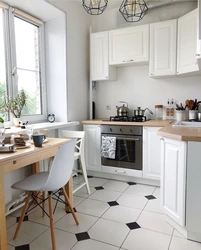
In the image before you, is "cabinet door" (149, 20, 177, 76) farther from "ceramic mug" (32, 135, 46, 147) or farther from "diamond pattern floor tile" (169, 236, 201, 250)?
"diamond pattern floor tile" (169, 236, 201, 250)

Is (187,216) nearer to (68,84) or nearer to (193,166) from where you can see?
(193,166)

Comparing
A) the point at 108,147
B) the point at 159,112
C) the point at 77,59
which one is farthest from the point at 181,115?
the point at 77,59

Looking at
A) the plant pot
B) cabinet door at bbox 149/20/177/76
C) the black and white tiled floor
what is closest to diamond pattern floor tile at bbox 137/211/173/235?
the black and white tiled floor

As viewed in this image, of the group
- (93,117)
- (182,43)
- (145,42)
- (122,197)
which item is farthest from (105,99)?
(122,197)

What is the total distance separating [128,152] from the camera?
307 cm

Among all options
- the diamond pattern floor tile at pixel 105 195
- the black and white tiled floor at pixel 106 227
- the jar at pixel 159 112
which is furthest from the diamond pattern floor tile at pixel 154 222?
the jar at pixel 159 112

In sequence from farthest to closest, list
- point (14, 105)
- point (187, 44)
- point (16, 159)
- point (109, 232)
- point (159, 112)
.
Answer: point (159, 112) → point (187, 44) → point (14, 105) → point (109, 232) → point (16, 159)

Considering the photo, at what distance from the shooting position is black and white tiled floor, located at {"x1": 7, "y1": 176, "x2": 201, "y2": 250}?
1744 millimetres

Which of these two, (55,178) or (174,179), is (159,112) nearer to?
(174,179)

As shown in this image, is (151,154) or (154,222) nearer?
(154,222)

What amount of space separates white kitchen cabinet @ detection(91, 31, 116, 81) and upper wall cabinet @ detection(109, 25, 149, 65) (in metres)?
0.09

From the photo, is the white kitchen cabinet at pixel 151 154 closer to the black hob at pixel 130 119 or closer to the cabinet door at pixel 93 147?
the black hob at pixel 130 119

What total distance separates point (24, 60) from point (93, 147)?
163 cm

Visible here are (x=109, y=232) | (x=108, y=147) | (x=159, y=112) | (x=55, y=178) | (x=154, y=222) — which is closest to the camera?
(x=55, y=178)
